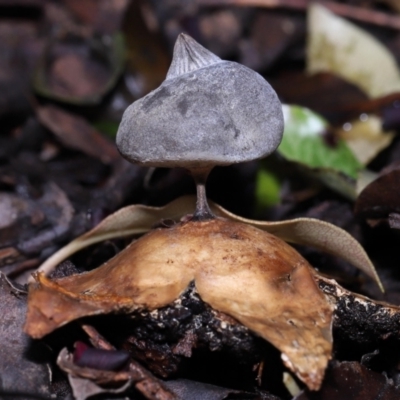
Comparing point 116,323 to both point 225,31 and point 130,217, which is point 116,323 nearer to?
point 130,217

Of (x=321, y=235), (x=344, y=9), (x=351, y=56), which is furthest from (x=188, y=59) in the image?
(x=344, y=9)

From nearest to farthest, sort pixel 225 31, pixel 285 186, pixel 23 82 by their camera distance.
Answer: pixel 285 186 < pixel 23 82 < pixel 225 31

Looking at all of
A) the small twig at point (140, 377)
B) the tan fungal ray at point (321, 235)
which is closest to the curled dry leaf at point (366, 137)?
the tan fungal ray at point (321, 235)

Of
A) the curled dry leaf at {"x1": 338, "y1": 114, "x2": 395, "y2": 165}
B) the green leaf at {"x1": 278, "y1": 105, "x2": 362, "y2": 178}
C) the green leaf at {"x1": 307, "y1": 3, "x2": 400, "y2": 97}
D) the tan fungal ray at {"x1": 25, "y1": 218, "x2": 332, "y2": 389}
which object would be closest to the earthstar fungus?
Answer: the tan fungal ray at {"x1": 25, "y1": 218, "x2": 332, "y2": 389}

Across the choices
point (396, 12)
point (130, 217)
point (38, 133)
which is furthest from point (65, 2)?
point (130, 217)

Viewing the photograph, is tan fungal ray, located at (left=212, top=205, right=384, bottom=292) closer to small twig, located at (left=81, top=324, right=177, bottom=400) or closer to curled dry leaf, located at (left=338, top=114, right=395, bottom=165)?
small twig, located at (left=81, top=324, right=177, bottom=400)

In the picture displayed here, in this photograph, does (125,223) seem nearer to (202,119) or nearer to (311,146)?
(202,119)
